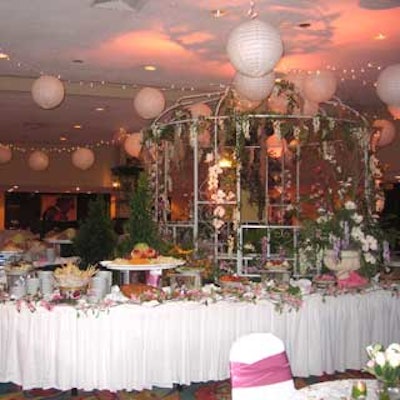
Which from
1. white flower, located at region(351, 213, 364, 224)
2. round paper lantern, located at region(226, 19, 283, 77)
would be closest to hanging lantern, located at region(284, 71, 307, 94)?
white flower, located at region(351, 213, 364, 224)

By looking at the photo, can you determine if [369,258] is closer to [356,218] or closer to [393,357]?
[356,218]

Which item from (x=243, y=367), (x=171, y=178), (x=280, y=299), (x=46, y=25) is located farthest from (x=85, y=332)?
(x=171, y=178)

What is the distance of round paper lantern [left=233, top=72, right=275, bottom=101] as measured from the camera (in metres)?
6.04

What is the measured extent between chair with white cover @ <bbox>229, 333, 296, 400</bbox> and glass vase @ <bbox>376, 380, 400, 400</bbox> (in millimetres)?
719

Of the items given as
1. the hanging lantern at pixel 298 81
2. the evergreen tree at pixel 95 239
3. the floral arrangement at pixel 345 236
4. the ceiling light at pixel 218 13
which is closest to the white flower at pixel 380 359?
the floral arrangement at pixel 345 236

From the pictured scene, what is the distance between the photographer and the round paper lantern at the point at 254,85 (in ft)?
19.8

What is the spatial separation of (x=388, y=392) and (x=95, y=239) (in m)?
6.87

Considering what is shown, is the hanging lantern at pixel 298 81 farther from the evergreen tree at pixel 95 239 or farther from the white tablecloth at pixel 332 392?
the white tablecloth at pixel 332 392

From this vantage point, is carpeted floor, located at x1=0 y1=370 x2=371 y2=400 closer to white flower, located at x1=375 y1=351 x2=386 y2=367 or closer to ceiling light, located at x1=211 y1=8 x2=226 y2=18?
white flower, located at x1=375 y1=351 x2=386 y2=367

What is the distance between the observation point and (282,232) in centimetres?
759

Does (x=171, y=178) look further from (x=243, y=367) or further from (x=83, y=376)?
(x=243, y=367)

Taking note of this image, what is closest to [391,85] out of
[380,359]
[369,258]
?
[369,258]

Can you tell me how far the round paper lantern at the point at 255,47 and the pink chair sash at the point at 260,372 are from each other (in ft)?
7.77

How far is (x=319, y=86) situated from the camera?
6.62m
